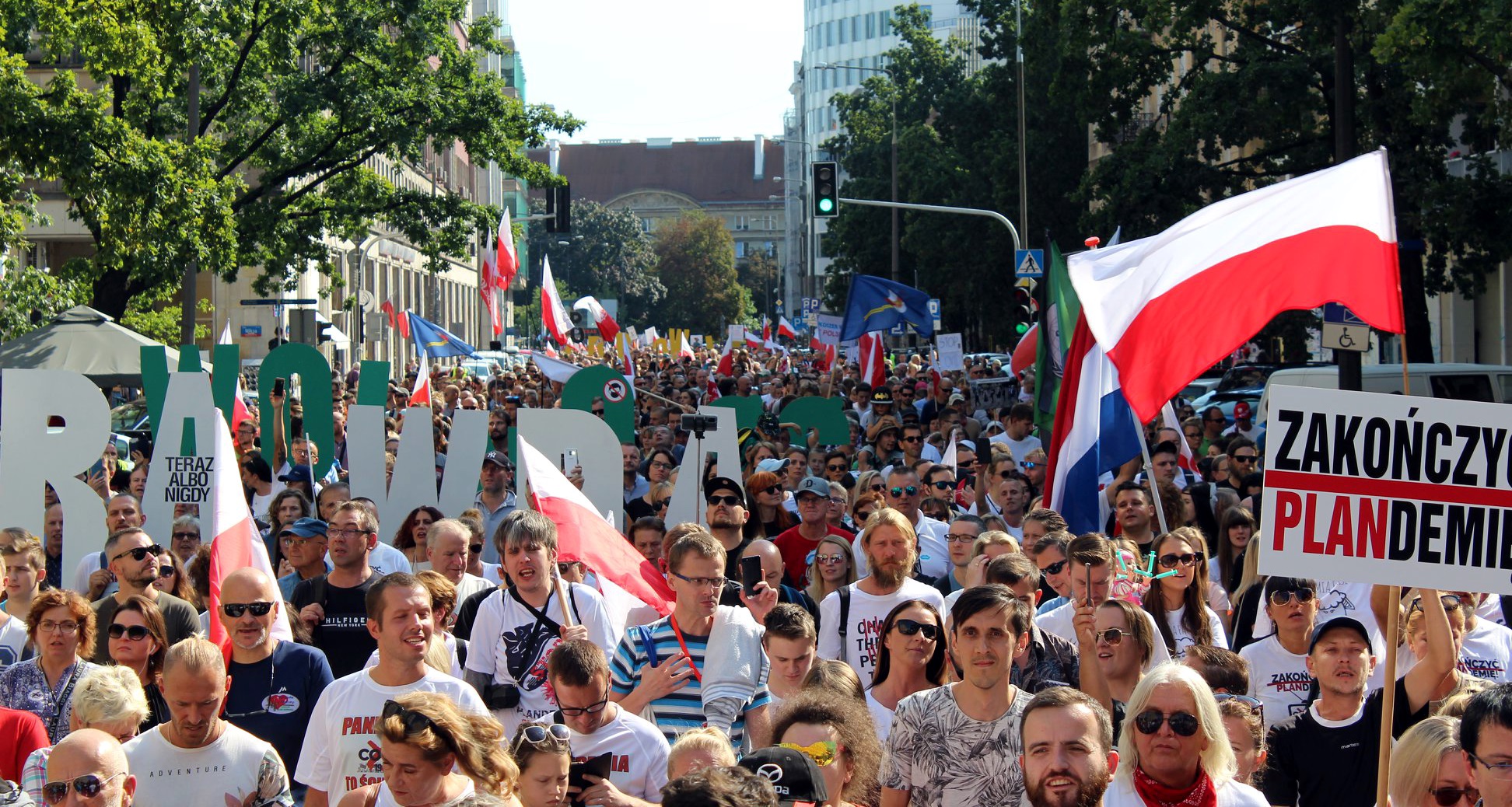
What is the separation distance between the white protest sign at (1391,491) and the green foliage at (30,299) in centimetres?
1848

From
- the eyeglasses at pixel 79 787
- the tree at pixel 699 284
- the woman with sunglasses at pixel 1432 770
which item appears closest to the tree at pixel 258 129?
the eyeglasses at pixel 79 787

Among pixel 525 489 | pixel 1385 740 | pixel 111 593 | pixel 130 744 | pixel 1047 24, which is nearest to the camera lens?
pixel 1385 740

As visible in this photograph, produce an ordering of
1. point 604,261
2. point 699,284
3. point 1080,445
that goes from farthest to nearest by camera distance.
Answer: point 699,284 → point 604,261 → point 1080,445

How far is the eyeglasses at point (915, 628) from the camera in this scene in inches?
223

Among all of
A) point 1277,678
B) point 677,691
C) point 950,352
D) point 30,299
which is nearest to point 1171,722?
point 677,691

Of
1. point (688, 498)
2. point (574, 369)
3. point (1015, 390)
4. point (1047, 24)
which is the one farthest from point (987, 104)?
point (688, 498)

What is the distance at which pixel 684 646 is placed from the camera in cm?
575

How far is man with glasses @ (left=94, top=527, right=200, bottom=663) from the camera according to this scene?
6.89m

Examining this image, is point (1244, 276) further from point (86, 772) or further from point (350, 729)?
point (86, 772)

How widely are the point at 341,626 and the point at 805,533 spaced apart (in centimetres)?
309

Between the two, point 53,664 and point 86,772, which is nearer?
point 86,772

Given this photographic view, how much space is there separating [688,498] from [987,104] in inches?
1514

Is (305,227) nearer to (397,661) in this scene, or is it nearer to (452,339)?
(452,339)

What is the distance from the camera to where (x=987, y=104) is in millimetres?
47094
